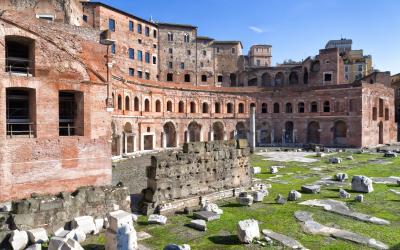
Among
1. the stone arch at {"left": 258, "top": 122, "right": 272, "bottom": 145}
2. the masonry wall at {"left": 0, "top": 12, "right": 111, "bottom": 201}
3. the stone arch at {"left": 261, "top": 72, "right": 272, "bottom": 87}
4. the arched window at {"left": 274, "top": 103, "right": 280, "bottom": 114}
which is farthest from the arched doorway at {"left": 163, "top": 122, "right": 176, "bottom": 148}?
the masonry wall at {"left": 0, "top": 12, "right": 111, "bottom": 201}

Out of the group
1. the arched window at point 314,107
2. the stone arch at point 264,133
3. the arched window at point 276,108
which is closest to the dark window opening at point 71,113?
the stone arch at point 264,133

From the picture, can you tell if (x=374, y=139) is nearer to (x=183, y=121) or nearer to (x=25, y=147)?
(x=183, y=121)

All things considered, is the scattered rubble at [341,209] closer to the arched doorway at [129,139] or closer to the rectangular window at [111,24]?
the arched doorway at [129,139]

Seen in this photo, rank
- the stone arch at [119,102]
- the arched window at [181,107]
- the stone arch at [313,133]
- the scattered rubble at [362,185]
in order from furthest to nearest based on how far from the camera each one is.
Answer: the stone arch at [313,133] < the arched window at [181,107] < the stone arch at [119,102] < the scattered rubble at [362,185]

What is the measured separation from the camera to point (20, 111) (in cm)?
1603

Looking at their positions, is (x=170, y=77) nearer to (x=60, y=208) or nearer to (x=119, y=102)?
(x=119, y=102)

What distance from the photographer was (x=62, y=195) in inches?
431

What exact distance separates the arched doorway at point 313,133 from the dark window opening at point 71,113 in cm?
3312

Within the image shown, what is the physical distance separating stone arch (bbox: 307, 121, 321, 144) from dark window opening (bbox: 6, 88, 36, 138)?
1371 inches

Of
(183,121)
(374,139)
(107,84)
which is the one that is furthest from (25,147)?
(374,139)

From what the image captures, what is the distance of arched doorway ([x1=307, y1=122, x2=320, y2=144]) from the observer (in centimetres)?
4191

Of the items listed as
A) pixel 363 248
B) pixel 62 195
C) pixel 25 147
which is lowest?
pixel 363 248

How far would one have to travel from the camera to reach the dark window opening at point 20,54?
14.1 meters

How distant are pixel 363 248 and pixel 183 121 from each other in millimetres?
30602
